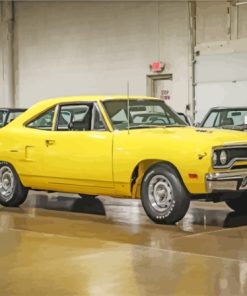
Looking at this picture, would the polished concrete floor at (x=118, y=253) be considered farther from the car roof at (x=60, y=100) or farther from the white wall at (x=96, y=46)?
the white wall at (x=96, y=46)

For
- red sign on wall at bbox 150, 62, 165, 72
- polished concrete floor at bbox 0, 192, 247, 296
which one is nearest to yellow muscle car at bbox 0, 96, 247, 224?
polished concrete floor at bbox 0, 192, 247, 296

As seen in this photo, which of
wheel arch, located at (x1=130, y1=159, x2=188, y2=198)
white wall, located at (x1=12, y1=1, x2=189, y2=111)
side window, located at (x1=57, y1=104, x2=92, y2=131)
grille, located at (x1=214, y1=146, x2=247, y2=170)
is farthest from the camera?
white wall, located at (x1=12, y1=1, x2=189, y2=111)

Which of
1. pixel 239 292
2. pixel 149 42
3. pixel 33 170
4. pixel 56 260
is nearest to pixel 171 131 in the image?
pixel 33 170

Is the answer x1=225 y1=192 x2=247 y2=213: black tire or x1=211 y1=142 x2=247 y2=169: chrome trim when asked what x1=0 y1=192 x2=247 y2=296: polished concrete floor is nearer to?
x1=225 y1=192 x2=247 y2=213: black tire

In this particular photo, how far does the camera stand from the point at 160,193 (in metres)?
7.91

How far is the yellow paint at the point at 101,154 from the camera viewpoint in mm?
7641

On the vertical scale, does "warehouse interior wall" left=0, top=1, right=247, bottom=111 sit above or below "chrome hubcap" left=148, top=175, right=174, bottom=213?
above

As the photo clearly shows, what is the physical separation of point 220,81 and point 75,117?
9753 millimetres

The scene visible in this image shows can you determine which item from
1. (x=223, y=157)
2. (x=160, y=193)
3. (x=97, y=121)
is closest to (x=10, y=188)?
(x=97, y=121)

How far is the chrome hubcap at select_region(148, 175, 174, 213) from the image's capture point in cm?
783

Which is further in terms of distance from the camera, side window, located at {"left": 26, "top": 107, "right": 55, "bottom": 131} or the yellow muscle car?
side window, located at {"left": 26, "top": 107, "right": 55, "bottom": 131}

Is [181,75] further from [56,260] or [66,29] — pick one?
[56,260]

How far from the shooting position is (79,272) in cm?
555

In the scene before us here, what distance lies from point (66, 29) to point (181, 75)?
4.95m
